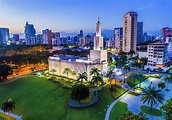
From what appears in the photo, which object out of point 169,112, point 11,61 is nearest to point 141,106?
point 169,112

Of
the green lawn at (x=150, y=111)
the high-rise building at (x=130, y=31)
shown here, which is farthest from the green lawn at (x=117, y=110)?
the high-rise building at (x=130, y=31)

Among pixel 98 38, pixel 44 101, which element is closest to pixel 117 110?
pixel 44 101

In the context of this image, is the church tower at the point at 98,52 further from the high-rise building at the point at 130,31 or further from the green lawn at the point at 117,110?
the high-rise building at the point at 130,31

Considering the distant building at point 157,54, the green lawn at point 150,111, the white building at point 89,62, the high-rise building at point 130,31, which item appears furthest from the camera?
the high-rise building at point 130,31

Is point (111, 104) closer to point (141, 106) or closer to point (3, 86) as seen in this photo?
point (141, 106)

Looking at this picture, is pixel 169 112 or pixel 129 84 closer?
pixel 169 112

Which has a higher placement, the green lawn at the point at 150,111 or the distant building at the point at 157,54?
the distant building at the point at 157,54

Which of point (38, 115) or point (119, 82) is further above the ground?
point (119, 82)

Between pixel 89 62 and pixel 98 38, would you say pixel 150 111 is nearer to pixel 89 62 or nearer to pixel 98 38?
pixel 89 62
